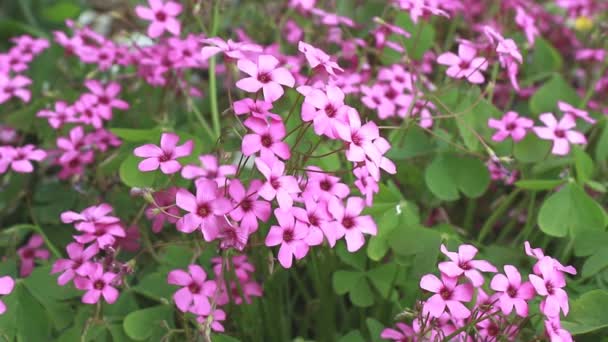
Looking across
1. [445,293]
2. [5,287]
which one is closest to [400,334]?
[445,293]

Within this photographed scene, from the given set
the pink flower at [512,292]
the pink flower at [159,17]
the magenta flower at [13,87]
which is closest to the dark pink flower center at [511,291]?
the pink flower at [512,292]

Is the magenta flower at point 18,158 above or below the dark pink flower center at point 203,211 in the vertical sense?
below

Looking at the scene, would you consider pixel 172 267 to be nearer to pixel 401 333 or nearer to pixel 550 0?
pixel 401 333

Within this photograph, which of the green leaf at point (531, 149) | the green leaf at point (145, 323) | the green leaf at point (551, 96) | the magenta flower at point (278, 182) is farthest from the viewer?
the green leaf at point (551, 96)

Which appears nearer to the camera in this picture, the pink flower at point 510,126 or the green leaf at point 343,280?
the green leaf at point 343,280

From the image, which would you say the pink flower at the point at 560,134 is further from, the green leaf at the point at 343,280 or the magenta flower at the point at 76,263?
the magenta flower at the point at 76,263

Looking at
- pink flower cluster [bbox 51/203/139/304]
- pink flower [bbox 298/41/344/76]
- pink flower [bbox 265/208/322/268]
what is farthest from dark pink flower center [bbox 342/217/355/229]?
pink flower cluster [bbox 51/203/139/304]

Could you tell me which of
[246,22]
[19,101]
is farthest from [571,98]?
[19,101]
